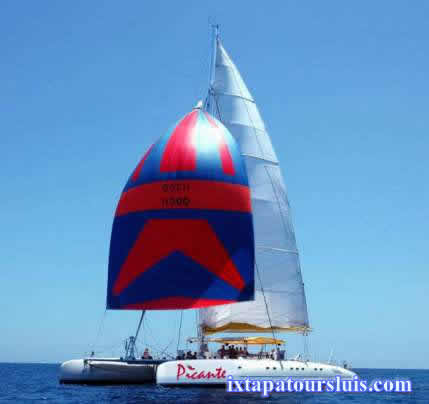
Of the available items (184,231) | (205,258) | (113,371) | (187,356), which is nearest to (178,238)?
(184,231)

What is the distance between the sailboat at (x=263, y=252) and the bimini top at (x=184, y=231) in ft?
7.72

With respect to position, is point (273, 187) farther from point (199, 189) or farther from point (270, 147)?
point (199, 189)

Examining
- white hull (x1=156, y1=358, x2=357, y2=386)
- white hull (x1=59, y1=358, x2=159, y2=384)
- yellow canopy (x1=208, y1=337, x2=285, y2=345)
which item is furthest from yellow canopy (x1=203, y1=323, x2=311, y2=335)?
white hull (x1=156, y1=358, x2=357, y2=386)

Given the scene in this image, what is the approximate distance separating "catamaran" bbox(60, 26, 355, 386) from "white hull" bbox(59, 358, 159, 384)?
0.04m

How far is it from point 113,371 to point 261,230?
847 cm

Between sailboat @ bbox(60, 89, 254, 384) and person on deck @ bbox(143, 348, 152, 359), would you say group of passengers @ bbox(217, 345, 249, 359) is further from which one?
person on deck @ bbox(143, 348, 152, 359)

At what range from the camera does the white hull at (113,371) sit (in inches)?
1060

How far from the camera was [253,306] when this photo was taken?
28.3 meters

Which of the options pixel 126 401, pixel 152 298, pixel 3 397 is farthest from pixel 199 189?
pixel 3 397

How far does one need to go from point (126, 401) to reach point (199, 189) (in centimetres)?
862

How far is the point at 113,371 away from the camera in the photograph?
2692cm

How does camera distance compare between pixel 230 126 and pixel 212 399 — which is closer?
pixel 212 399

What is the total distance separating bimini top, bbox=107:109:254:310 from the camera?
84.0ft

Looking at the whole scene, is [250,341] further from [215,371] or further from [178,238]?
[178,238]
